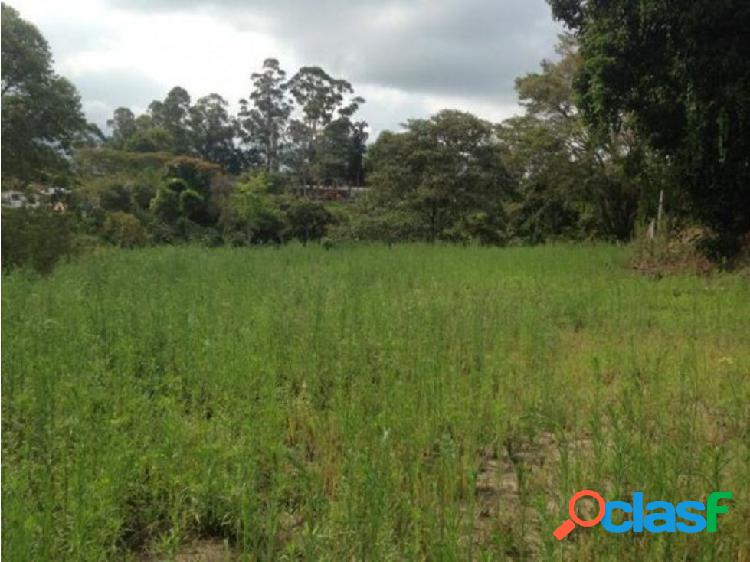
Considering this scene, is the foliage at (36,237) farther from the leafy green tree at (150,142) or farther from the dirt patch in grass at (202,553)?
the leafy green tree at (150,142)

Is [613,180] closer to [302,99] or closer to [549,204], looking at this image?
[549,204]

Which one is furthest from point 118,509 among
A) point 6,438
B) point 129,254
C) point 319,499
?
point 129,254

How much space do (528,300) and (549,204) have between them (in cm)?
1925

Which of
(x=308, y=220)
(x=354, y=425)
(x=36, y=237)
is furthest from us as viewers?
(x=308, y=220)

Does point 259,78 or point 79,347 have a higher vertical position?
point 259,78

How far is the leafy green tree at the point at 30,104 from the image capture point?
1352 cm

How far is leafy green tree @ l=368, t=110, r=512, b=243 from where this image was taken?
2442cm

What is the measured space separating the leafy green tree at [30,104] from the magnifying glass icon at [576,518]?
46.1 feet

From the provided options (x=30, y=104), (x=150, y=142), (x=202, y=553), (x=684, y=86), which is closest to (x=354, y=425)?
(x=202, y=553)

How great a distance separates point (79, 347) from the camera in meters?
4.55

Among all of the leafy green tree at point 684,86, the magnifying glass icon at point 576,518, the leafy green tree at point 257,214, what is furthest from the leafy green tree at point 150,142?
the magnifying glass icon at point 576,518

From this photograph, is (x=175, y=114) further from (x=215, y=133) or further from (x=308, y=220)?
(x=308, y=220)

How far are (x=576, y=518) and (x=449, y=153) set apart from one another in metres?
22.7

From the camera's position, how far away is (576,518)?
259 cm
